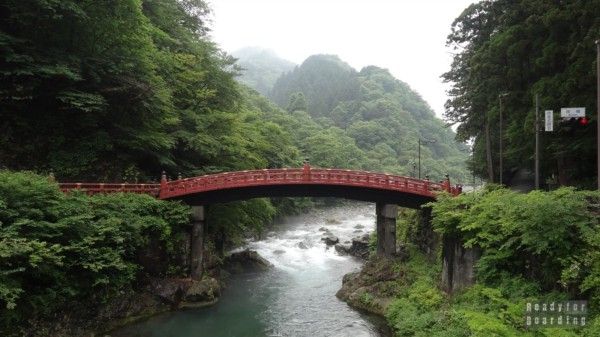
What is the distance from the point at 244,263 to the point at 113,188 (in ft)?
44.1

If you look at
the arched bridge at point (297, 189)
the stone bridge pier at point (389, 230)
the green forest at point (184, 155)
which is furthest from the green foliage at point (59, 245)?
the stone bridge pier at point (389, 230)

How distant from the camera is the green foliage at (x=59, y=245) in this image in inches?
554

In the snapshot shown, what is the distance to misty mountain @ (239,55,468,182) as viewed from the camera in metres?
94.2

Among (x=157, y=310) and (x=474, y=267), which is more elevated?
(x=474, y=267)

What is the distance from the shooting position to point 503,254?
612 inches

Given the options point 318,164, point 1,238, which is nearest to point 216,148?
point 1,238

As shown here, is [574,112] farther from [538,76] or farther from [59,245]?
[59,245]

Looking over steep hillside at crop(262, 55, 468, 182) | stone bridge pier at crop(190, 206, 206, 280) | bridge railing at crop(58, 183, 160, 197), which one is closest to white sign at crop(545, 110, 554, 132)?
stone bridge pier at crop(190, 206, 206, 280)

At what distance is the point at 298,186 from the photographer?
88.0 feet

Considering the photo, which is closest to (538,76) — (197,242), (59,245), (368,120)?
(197,242)

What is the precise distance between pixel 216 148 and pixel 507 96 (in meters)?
18.6

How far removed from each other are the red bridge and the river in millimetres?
6474

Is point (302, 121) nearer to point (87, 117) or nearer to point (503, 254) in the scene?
point (87, 117)

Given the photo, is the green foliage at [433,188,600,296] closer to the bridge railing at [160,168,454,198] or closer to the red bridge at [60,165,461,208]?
the red bridge at [60,165,461,208]
